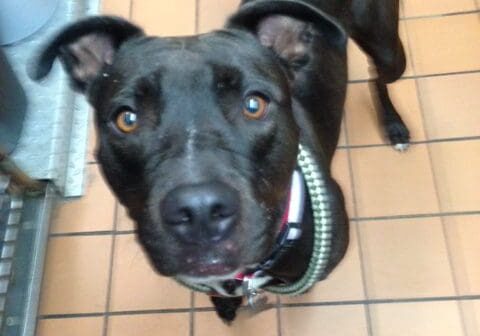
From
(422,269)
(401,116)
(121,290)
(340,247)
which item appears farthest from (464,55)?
(121,290)

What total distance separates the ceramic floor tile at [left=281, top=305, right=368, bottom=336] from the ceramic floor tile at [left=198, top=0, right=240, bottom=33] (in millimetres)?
1303

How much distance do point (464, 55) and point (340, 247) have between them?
1.26m

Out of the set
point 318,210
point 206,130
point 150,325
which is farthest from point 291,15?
point 150,325

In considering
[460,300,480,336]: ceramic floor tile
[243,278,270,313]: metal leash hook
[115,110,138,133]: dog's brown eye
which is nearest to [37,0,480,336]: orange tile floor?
[460,300,480,336]: ceramic floor tile

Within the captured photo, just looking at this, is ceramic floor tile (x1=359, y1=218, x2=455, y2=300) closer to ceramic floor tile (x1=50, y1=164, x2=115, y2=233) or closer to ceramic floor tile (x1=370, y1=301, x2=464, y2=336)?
ceramic floor tile (x1=370, y1=301, x2=464, y2=336)

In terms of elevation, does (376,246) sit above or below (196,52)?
below

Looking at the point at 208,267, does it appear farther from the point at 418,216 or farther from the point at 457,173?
the point at 457,173

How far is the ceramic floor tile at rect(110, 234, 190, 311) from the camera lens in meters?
2.02

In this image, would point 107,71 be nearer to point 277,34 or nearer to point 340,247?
point 277,34

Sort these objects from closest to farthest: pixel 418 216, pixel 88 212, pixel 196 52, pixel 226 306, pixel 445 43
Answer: pixel 196 52 → pixel 226 306 → pixel 418 216 → pixel 88 212 → pixel 445 43

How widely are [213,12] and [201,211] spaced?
1.77 meters

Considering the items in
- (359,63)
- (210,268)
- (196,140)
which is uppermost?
(359,63)

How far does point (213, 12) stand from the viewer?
2609 millimetres

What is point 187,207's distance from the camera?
3.35 feet
